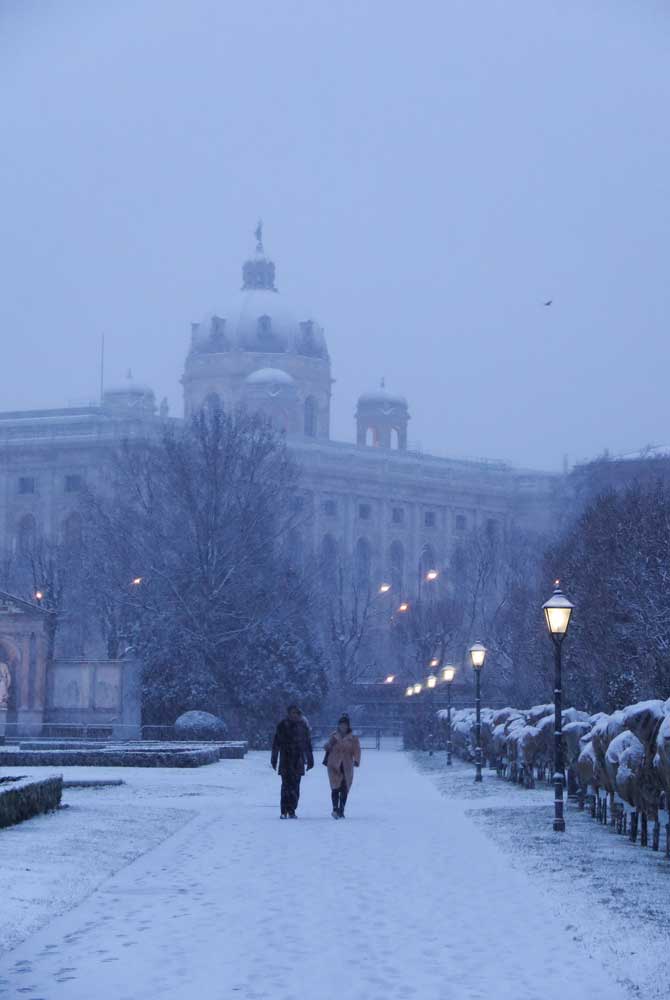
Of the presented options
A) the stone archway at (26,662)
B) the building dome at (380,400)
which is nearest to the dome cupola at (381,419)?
the building dome at (380,400)

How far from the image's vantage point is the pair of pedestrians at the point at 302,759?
23938mm

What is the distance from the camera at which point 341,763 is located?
24203 mm

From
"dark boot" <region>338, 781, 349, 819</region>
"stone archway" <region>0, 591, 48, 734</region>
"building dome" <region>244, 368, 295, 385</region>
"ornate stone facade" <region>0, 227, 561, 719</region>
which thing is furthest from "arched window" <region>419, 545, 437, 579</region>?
"dark boot" <region>338, 781, 349, 819</region>

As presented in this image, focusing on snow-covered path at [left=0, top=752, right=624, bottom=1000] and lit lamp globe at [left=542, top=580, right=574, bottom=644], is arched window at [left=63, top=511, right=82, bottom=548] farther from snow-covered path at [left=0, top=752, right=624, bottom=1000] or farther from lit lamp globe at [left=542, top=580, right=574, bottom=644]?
snow-covered path at [left=0, top=752, right=624, bottom=1000]

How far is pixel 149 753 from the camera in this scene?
122 feet

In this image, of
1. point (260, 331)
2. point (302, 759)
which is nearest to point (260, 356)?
point (260, 331)

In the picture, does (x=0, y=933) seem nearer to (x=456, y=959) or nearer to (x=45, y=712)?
(x=456, y=959)

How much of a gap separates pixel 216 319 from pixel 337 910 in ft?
402

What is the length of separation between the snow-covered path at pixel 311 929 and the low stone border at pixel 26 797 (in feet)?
5.11

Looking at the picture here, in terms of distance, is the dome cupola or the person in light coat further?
the dome cupola

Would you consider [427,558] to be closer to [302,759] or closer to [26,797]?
[302,759]

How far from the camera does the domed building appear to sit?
13162cm

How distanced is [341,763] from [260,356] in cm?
10934

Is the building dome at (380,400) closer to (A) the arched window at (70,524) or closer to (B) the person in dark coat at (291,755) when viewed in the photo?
(A) the arched window at (70,524)
